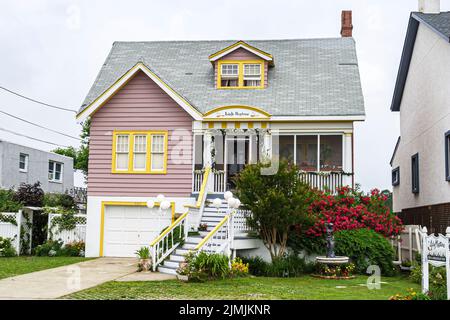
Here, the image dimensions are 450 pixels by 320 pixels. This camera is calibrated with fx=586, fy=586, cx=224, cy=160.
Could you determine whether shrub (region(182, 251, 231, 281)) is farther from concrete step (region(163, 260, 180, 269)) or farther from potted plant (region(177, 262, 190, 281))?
concrete step (region(163, 260, 180, 269))

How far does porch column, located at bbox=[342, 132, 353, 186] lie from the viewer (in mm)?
20188

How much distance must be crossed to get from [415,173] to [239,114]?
8225 millimetres

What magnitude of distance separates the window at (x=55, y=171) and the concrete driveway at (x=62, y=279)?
73.8ft

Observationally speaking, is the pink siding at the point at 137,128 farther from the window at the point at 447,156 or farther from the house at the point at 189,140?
the window at the point at 447,156

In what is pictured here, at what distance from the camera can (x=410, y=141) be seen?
2478 cm

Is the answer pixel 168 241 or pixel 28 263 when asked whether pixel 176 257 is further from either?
pixel 28 263

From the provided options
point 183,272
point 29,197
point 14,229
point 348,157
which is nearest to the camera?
point 183,272

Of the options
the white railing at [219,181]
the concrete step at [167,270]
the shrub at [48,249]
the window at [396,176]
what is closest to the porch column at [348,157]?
the white railing at [219,181]

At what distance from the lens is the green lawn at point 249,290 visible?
11922 mm

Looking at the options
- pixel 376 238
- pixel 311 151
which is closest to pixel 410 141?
pixel 311 151

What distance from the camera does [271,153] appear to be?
21.2m

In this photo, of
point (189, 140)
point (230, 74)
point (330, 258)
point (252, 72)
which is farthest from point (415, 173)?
point (189, 140)
